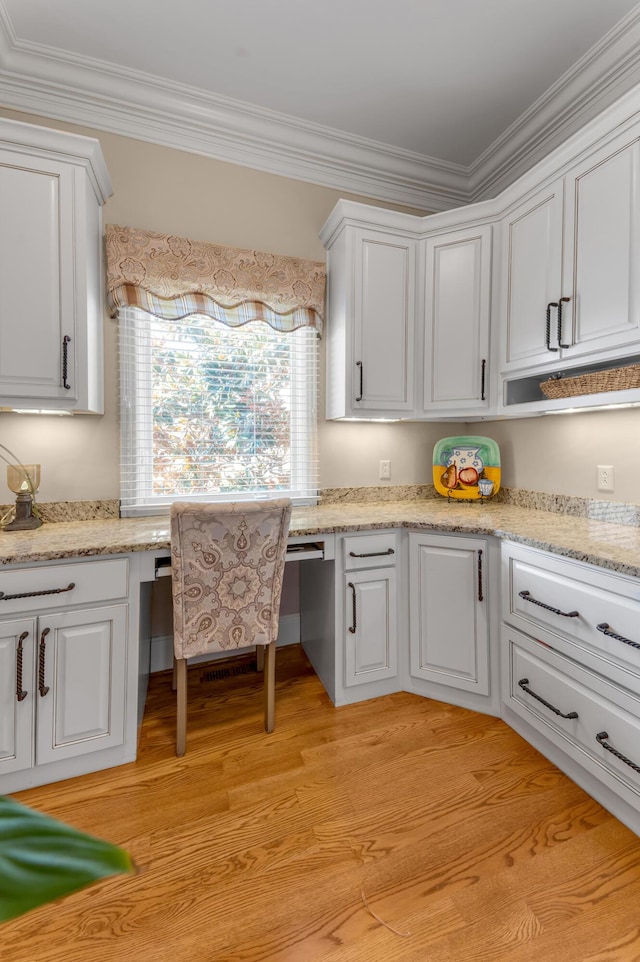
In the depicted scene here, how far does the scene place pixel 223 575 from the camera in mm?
1696

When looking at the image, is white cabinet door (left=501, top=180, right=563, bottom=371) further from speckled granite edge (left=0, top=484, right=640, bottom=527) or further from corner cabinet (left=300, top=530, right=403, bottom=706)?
corner cabinet (left=300, top=530, right=403, bottom=706)

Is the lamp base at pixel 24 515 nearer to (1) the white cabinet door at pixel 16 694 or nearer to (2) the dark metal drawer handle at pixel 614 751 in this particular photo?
(1) the white cabinet door at pixel 16 694

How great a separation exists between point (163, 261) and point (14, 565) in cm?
153

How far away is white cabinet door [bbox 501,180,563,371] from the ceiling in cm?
60

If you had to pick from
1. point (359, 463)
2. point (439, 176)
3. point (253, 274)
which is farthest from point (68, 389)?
point (439, 176)

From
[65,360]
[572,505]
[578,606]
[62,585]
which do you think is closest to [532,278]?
[572,505]

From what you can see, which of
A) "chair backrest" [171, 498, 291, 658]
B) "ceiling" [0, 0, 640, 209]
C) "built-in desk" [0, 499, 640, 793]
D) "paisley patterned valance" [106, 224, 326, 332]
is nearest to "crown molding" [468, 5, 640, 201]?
"ceiling" [0, 0, 640, 209]

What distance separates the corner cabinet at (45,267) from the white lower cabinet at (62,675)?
2.51ft

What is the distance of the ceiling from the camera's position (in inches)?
69.1

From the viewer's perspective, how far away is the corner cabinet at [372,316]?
228 cm

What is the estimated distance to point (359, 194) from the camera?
261 cm

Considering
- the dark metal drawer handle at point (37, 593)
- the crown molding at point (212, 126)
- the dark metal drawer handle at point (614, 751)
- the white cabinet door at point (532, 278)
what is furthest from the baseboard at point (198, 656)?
the crown molding at point (212, 126)

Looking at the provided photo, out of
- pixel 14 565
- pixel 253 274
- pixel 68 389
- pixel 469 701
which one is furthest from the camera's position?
pixel 253 274

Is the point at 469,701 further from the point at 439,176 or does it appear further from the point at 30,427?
the point at 439,176
